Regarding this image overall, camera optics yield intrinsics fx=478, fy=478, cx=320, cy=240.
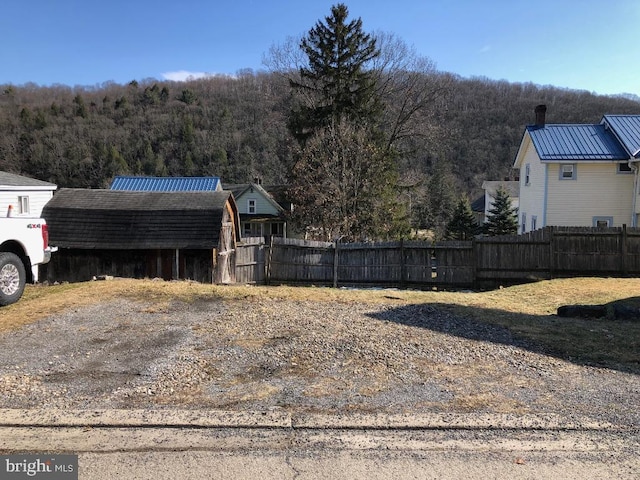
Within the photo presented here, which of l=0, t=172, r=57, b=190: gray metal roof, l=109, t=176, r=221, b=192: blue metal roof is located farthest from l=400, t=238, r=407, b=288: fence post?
l=109, t=176, r=221, b=192: blue metal roof

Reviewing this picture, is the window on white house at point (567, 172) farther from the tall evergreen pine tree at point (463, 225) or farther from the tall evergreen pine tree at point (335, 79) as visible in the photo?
the tall evergreen pine tree at point (463, 225)

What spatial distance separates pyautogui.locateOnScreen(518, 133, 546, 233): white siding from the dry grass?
9.97m

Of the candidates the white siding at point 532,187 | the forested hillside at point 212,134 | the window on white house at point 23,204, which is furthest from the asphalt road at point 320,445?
the forested hillside at point 212,134

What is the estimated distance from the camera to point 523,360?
19.1 feet

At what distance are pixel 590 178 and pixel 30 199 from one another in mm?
28866

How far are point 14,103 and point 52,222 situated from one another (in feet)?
309

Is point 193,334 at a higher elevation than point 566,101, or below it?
below

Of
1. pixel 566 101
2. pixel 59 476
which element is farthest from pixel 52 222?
pixel 566 101

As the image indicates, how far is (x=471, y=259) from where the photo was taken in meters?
17.6

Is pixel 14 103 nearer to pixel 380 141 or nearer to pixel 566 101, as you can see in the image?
pixel 380 141

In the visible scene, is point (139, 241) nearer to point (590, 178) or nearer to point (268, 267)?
point (268, 267)

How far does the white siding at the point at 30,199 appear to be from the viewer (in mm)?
24672

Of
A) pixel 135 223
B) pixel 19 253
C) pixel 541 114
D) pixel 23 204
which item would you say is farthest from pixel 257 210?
pixel 19 253

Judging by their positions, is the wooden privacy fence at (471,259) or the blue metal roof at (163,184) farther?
the blue metal roof at (163,184)
